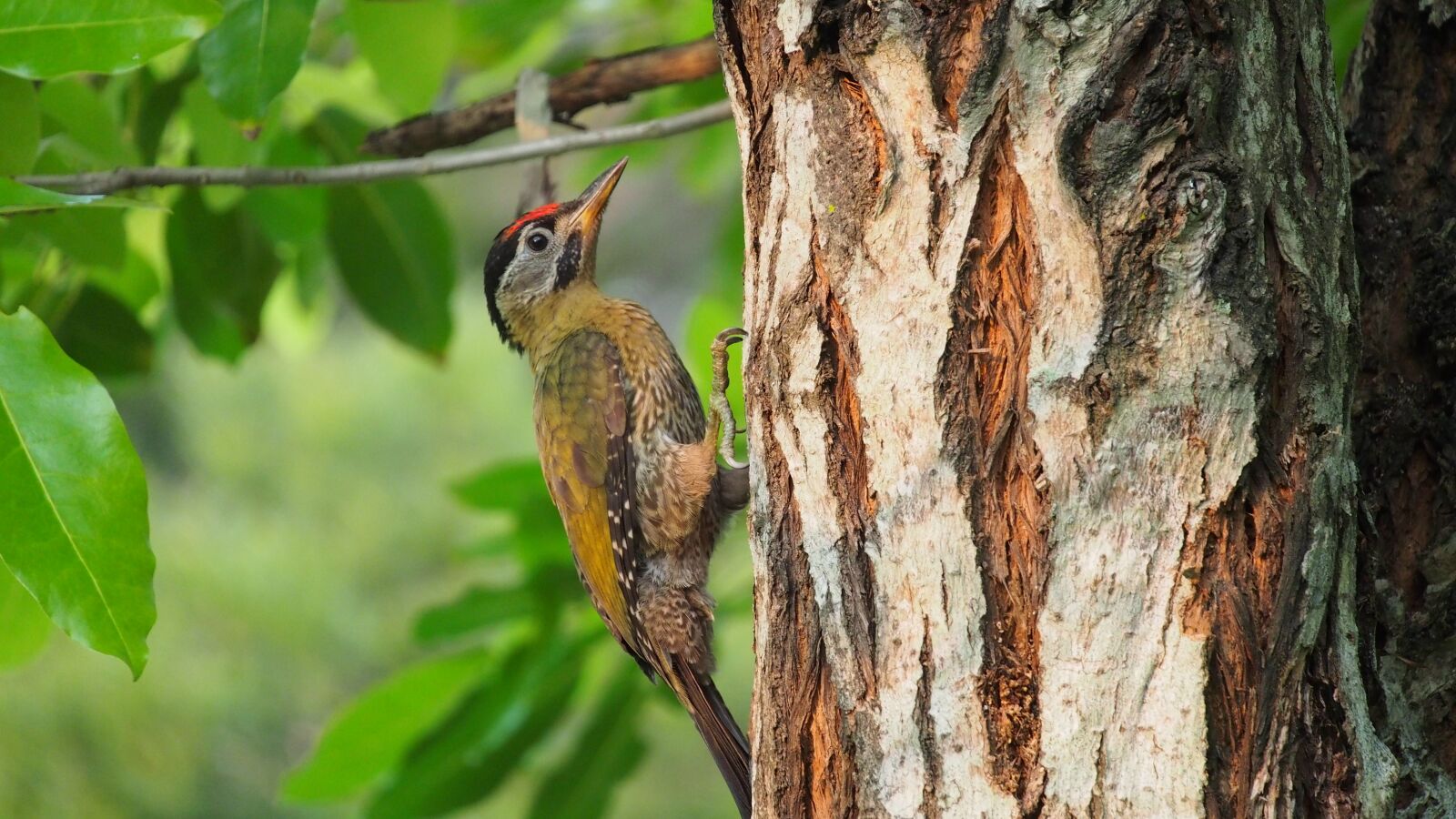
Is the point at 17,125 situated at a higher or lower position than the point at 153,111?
lower

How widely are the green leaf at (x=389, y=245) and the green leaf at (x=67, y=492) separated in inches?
72.0

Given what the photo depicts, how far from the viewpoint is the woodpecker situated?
3479 millimetres

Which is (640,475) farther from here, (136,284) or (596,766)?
(136,284)

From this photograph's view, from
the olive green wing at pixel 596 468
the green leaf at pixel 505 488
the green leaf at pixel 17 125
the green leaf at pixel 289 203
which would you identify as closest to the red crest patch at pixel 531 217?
the olive green wing at pixel 596 468

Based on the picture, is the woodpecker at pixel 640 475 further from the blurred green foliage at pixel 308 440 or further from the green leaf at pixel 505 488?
the blurred green foliage at pixel 308 440

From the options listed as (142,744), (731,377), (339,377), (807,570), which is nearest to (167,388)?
(339,377)

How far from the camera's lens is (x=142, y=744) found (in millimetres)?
7145

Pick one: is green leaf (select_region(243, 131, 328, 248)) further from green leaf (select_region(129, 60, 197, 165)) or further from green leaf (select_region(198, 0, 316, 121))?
green leaf (select_region(198, 0, 316, 121))

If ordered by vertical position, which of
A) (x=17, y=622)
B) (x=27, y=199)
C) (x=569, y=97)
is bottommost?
(x=17, y=622)

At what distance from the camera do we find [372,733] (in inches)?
140

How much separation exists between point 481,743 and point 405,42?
68.6 inches

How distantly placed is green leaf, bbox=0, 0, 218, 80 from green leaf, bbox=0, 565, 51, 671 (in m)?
0.80

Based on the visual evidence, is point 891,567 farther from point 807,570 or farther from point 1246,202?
point 1246,202

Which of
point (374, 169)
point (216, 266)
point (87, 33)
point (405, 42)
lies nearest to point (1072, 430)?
point (87, 33)
